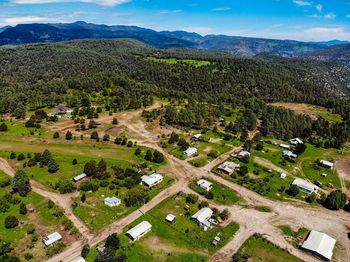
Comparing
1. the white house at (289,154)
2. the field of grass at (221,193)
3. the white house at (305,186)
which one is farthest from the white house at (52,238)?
the white house at (289,154)

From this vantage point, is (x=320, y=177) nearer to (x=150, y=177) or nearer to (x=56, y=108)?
(x=150, y=177)

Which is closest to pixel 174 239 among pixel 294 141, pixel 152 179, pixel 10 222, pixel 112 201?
pixel 112 201

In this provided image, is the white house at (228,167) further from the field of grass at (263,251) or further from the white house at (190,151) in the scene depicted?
the field of grass at (263,251)

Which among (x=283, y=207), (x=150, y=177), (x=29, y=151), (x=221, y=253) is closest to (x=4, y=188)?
(x=29, y=151)

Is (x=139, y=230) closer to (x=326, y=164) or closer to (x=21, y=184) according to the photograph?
(x=21, y=184)

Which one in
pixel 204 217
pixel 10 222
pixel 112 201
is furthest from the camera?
A: pixel 112 201

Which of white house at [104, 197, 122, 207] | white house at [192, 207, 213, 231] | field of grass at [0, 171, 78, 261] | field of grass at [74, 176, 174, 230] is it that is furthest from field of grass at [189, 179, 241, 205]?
field of grass at [0, 171, 78, 261]
